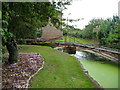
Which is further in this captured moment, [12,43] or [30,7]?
[12,43]

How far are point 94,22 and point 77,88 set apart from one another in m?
28.3

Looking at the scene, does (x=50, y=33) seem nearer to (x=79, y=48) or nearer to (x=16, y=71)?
(x=79, y=48)

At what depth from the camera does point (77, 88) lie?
18.5 ft

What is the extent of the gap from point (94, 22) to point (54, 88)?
28.6 m

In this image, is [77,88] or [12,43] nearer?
[77,88]

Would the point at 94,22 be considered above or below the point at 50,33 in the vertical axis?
above

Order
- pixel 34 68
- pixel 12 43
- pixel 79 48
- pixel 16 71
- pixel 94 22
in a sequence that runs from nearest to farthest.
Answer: pixel 16 71 < pixel 34 68 < pixel 12 43 < pixel 79 48 < pixel 94 22

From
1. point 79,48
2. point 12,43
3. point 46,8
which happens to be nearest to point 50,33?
point 79,48

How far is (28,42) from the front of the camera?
76.4 ft

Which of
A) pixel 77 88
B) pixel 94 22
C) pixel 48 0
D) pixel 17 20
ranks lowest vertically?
pixel 77 88

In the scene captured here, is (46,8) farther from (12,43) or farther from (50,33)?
(50,33)

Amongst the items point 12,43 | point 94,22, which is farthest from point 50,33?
point 12,43

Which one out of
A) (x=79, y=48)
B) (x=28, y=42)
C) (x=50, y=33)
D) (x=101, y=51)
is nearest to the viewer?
(x=101, y=51)

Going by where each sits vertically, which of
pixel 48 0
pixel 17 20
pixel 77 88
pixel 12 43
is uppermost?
pixel 48 0
